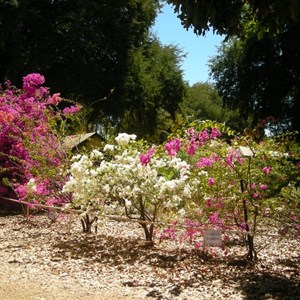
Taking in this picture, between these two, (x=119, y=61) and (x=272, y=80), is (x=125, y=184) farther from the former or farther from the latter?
(x=272, y=80)

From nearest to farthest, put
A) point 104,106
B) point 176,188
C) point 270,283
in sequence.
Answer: point 270,283, point 176,188, point 104,106

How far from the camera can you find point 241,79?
21.4m

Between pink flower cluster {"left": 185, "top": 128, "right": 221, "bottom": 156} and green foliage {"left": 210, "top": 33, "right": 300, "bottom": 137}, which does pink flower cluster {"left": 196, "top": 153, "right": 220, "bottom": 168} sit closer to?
pink flower cluster {"left": 185, "top": 128, "right": 221, "bottom": 156}

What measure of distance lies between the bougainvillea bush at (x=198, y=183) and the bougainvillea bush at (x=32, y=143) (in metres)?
1.70

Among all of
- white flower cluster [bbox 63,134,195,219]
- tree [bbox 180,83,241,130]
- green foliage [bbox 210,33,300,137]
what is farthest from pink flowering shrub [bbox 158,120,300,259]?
tree [bbox 180,83,241,130]

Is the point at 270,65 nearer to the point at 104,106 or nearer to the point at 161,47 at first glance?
the point at 161,47

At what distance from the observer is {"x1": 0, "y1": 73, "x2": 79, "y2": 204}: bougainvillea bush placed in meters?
8.53

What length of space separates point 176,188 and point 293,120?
15.0 metres

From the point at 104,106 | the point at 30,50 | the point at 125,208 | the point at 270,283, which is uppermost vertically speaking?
the point at 30,50

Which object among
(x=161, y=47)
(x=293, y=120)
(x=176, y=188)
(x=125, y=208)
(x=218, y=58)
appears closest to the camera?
(x=176, y=188)

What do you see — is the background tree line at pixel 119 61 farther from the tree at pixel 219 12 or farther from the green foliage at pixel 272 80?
the tree at pixel 219 12

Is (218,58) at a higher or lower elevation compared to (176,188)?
higher

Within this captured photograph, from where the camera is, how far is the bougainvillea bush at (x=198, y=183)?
5684 millimetres

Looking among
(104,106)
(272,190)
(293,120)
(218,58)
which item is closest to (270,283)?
(272,190)
